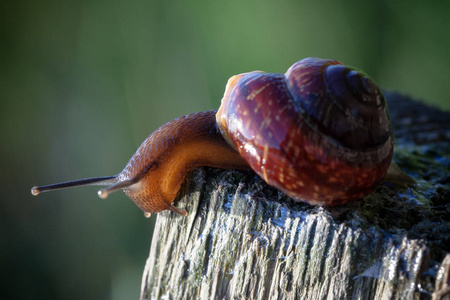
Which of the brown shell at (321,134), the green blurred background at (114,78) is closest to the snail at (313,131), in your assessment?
the brown shell at (321,134)

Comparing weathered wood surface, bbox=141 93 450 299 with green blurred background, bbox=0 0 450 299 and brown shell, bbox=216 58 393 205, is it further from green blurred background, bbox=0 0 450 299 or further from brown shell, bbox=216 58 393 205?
green blurred background, bbox=0 0 450 299

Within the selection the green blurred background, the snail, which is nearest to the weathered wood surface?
the snail

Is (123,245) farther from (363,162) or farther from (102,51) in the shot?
(363,162)

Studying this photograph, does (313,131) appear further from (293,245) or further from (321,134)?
(293,245)

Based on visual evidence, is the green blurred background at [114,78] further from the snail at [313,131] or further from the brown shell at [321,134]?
the brown shell at [321,134]

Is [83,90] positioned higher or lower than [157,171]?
higher

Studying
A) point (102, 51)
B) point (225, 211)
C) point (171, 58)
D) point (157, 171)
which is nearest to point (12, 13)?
point (102, 51)
